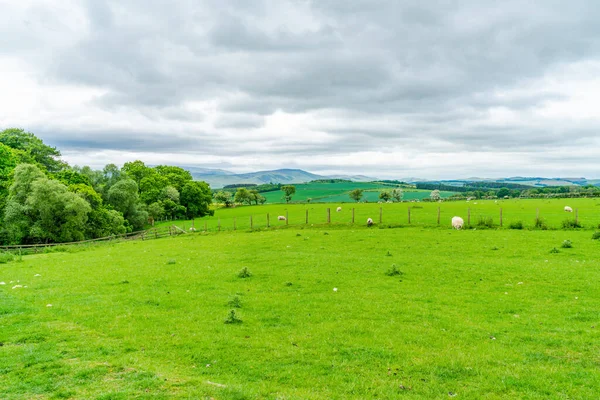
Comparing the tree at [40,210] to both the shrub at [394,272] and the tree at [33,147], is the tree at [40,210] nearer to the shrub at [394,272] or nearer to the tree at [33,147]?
the tree at [33,147]

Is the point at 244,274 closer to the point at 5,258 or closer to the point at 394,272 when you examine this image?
the point at 394,272

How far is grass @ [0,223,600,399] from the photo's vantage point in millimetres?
7152

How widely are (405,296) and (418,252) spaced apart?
12018 mm

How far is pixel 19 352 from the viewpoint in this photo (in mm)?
8750

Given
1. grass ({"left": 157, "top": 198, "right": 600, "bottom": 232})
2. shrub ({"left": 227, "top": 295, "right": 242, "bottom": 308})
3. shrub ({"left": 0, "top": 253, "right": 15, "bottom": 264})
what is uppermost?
shrub ({"left": 227, "top": 295, "right": 242, "bottom": 308})

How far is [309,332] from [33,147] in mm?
84359

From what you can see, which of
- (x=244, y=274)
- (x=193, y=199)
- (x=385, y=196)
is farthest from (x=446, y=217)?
(x=385, y=196)

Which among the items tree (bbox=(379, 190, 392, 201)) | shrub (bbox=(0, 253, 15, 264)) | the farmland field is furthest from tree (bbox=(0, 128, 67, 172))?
tree (bbox=(379, 190, 392, 201))

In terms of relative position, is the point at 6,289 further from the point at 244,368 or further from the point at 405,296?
the point at 405,296

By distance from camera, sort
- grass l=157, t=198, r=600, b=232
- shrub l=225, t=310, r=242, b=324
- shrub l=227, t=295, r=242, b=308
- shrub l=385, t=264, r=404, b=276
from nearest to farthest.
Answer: shrub l=225, t=310, r=242, b=324 → shrub l=227, t=295, r=242, b=308 → shrub l=385, t=264, r=404, b=276 → grass l=157, t=198, r=600, b=232

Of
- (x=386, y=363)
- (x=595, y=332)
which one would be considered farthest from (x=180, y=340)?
(x=595, y=332)

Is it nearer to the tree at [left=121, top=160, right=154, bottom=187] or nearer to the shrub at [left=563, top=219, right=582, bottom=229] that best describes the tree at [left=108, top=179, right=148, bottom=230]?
the tree at [left=121, top=160, right=154, bottom=187]

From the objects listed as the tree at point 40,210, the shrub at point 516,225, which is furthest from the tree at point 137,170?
the shrub at point 516,225

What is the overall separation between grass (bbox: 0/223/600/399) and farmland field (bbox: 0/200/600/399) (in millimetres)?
48
